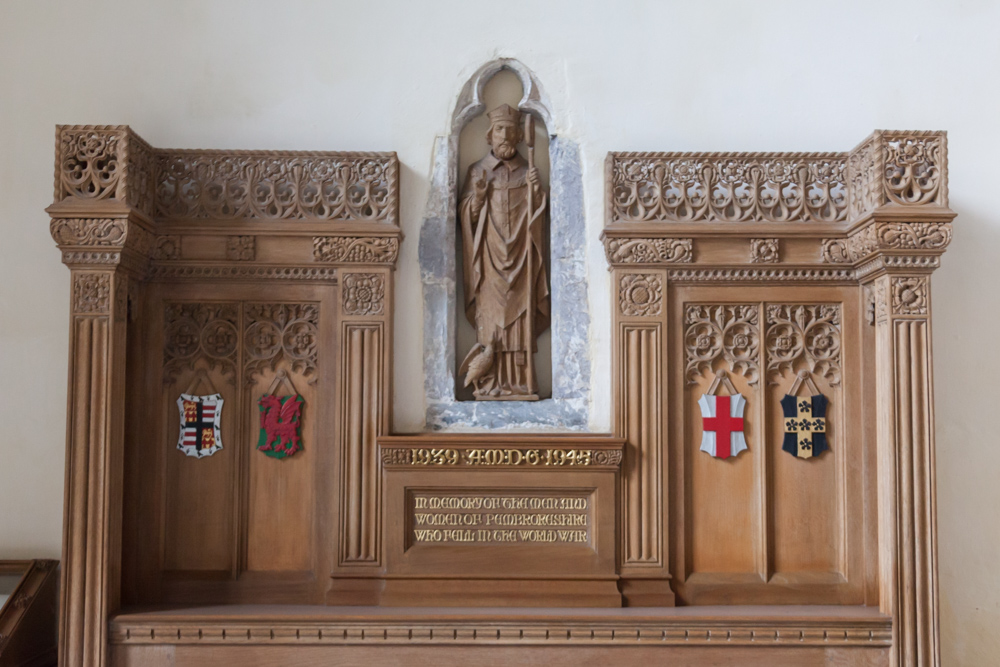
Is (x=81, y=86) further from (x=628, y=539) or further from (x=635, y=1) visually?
(x=628, y=539)

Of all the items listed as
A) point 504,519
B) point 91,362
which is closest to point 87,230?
point 91,362

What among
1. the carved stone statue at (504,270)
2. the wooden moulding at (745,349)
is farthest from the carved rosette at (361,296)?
the wooden moulding at (745,349)

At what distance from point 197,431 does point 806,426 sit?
121 inches

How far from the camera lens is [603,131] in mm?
4449

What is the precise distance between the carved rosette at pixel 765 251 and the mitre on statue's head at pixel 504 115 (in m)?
1.40

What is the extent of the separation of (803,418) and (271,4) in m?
3.54

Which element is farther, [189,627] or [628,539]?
[628,539]

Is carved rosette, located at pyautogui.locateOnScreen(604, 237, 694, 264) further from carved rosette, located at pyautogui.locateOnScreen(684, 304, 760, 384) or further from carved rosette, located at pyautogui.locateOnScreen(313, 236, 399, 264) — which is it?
carved rosette, located at pyautogui.locateOnScreen(313, 236, 399, 264)

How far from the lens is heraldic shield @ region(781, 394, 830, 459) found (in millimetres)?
4238

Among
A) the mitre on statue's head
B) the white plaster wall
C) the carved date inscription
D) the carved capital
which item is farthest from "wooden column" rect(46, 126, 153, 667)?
the carved capital

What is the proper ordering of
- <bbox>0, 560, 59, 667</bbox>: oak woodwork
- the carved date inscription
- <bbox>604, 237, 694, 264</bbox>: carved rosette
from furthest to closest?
<bbox>604, 237, 694, 264</bbox>: carved rosette
the carved date inscription
<bbox>0, 560, 59, 667</bbox>: oak woodwork

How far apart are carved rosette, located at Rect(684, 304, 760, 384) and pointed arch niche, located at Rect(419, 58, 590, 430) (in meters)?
0.54

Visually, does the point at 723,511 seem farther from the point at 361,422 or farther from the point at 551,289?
the point at 361,422

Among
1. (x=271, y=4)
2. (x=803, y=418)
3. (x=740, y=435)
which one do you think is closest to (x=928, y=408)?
(x=803, y=418)
